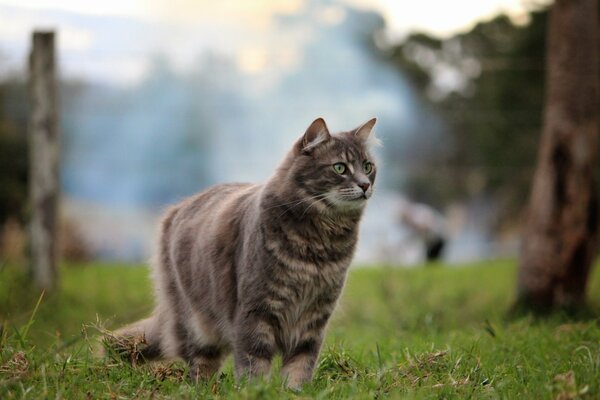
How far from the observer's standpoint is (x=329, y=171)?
4.77 meters

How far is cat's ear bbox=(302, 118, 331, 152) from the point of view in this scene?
15.7 feet

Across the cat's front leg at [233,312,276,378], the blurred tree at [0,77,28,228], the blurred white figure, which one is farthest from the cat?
the blurred white figure

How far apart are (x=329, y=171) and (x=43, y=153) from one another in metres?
5.80

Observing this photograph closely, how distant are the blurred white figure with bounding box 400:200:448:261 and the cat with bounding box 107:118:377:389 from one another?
12480 mm

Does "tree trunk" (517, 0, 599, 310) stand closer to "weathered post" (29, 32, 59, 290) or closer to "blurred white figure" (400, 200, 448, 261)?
"weathered post" (29, 32, 59, 290)

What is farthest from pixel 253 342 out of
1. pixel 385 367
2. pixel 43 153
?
pixel 43 153

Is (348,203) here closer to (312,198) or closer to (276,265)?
(312,198)

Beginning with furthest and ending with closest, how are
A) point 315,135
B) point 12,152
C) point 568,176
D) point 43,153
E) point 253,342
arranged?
point 12,152
point 43,153
point 568,176
point 315,135
point 253,342

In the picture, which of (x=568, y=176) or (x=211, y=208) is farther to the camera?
(x=568, y=176)

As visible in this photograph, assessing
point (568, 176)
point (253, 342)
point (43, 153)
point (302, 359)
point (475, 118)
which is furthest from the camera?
point (475, 118)

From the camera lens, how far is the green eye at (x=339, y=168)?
4785 mm

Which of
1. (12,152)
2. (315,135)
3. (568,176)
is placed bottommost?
(12,152)

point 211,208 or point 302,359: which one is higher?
point 211,208

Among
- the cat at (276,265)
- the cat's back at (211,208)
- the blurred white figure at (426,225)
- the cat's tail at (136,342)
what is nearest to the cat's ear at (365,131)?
the cat at (276,265)
